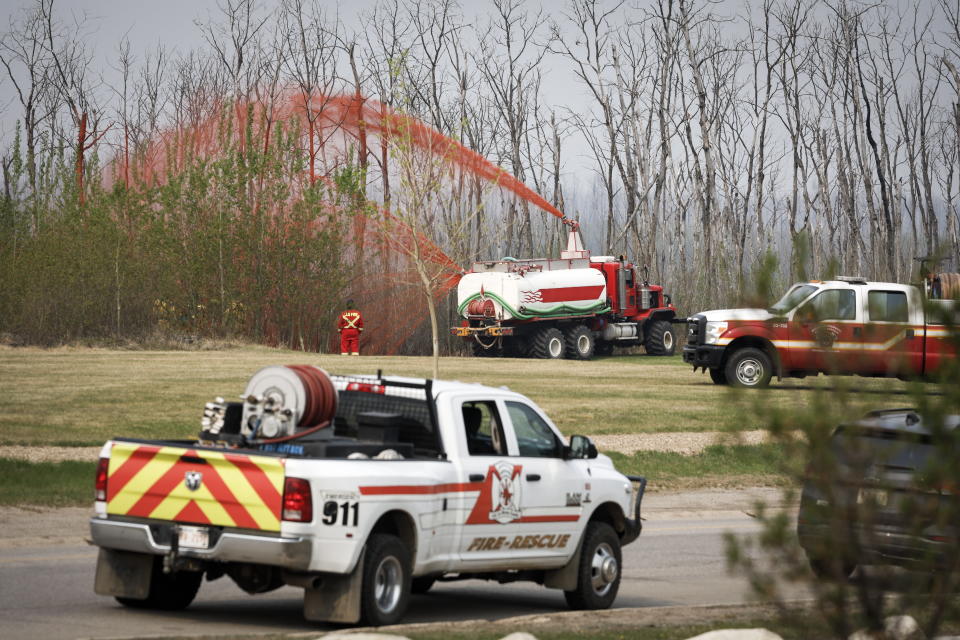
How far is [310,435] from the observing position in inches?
365

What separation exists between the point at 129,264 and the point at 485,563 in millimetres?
35875

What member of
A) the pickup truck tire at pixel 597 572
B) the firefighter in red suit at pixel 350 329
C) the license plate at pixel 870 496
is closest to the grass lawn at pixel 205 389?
the firefighter in red suit at pixel 350 329

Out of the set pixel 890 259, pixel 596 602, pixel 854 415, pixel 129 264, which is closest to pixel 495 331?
pixel 129 264

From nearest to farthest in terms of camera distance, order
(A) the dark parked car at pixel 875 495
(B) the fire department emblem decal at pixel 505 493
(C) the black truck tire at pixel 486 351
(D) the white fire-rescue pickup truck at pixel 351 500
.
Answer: (A) the dark parked car at pixel 875 495, (D) the white fire-rescue pickup truck at pixel 351 500, (B) the fire department emblem decal at pixel 505 493, (C) the black truck tire at pixel 486 351

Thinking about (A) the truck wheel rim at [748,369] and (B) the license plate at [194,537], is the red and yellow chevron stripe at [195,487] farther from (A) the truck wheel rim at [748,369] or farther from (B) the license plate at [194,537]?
(A) the truck wheel rim at [748,369]

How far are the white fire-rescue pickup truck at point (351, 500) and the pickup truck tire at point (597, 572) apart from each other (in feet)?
0.04

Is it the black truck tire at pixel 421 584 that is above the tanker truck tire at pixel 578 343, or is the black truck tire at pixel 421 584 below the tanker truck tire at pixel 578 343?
below

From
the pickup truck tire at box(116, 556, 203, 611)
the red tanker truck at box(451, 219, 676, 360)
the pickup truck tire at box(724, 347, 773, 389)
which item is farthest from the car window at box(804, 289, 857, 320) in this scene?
the red tanker truck at box(451, 219, 676, 360)

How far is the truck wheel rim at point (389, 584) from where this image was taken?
8.95 metres

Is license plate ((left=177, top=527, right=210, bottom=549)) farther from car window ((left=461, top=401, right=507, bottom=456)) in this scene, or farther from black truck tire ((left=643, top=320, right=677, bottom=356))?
black truck tire ((left=643, top=320, right=677, bottom=356))

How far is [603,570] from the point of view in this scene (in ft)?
35.5

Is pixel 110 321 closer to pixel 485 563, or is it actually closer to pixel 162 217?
pixel 162 217

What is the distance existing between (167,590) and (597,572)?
335 centimetres

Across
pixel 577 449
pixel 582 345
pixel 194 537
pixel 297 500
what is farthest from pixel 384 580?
pixel 582 345
